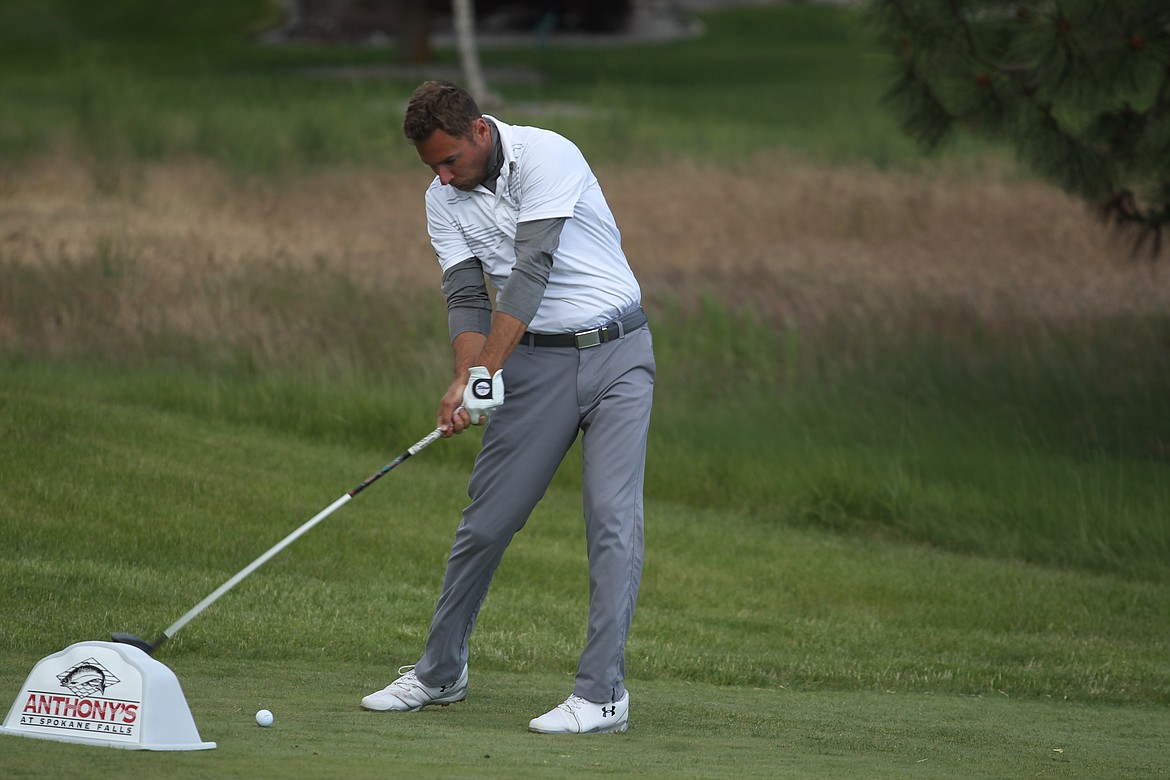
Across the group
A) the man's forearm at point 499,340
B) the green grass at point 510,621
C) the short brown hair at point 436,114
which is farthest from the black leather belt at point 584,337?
the green grass at point 510,621

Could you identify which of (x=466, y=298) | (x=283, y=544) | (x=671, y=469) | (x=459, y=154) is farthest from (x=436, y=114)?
(x=671, y=469)

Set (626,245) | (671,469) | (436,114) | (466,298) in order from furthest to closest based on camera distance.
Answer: (626,245) < (671,469) < (466,298) < (436,114)

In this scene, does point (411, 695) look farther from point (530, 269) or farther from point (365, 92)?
point (365, 92)

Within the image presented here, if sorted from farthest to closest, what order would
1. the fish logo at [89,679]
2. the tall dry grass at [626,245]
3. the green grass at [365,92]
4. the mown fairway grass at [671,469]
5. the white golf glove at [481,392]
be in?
the green grass at [365,92], the tall dry grass at [626,245], the mown fairway grass at [671,469], the white golf glove at [481,392], the fish logo at [89,679]

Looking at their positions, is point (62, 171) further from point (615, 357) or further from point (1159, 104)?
point (615, 357)

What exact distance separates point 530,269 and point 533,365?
14.4 inches

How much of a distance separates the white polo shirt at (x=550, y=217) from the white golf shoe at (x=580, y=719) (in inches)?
48.2

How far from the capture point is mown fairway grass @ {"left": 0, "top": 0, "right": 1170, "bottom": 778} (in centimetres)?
583

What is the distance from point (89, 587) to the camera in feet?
25.2

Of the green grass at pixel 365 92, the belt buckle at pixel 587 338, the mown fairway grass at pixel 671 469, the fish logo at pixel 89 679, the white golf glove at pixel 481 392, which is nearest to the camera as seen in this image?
the fish logo at pixel 89 679

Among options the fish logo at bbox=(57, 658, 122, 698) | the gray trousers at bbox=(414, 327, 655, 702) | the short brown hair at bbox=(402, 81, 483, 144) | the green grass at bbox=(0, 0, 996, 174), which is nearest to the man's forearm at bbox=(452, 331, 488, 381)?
the gray trousers at bbox=(414, 327, 655, 702)

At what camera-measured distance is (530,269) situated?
5145mm

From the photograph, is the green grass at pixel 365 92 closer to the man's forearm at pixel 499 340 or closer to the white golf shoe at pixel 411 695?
the man's forearm at pixel 499 340

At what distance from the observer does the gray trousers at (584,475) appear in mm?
5250
